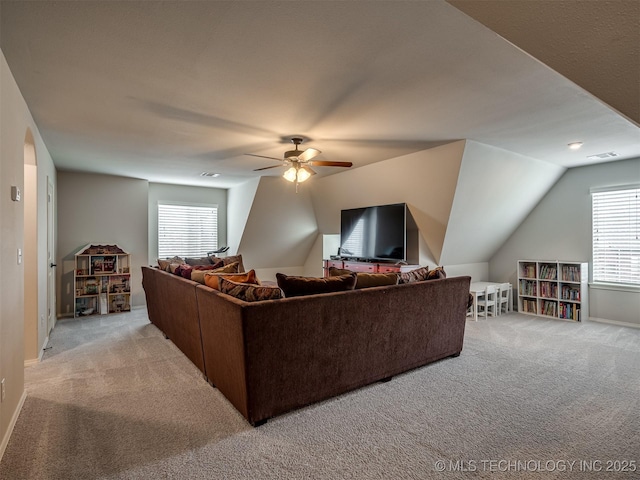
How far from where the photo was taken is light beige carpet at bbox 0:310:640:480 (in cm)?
197

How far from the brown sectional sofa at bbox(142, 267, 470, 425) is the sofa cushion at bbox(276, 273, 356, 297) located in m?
0.11

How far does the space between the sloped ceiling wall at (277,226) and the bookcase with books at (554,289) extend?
427cm

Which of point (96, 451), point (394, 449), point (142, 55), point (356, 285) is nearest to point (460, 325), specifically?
point (356, 285)

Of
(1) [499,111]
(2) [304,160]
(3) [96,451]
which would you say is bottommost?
(3) [96,451]

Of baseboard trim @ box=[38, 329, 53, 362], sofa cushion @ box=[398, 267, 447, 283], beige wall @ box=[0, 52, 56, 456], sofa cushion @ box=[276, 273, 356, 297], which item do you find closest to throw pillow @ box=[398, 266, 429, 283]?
sofa cushion @ box=[398, 267, 447, 283]

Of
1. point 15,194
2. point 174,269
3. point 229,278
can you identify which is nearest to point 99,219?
point 174,269

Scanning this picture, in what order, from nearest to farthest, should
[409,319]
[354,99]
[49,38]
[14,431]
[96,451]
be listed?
[49,38]
[96,451]
[14,431]
[354,99]
[409,319]

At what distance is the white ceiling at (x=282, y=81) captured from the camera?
180 centimetres

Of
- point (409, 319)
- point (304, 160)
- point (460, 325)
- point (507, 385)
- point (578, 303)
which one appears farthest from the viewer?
point (578, 303)

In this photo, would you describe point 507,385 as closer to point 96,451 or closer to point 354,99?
point 354,99

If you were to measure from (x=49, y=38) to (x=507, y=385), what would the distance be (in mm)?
4209

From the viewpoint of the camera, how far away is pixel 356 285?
3.08m

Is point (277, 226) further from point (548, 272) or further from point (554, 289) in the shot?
point (554, 289)

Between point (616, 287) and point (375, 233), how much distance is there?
145 inches
